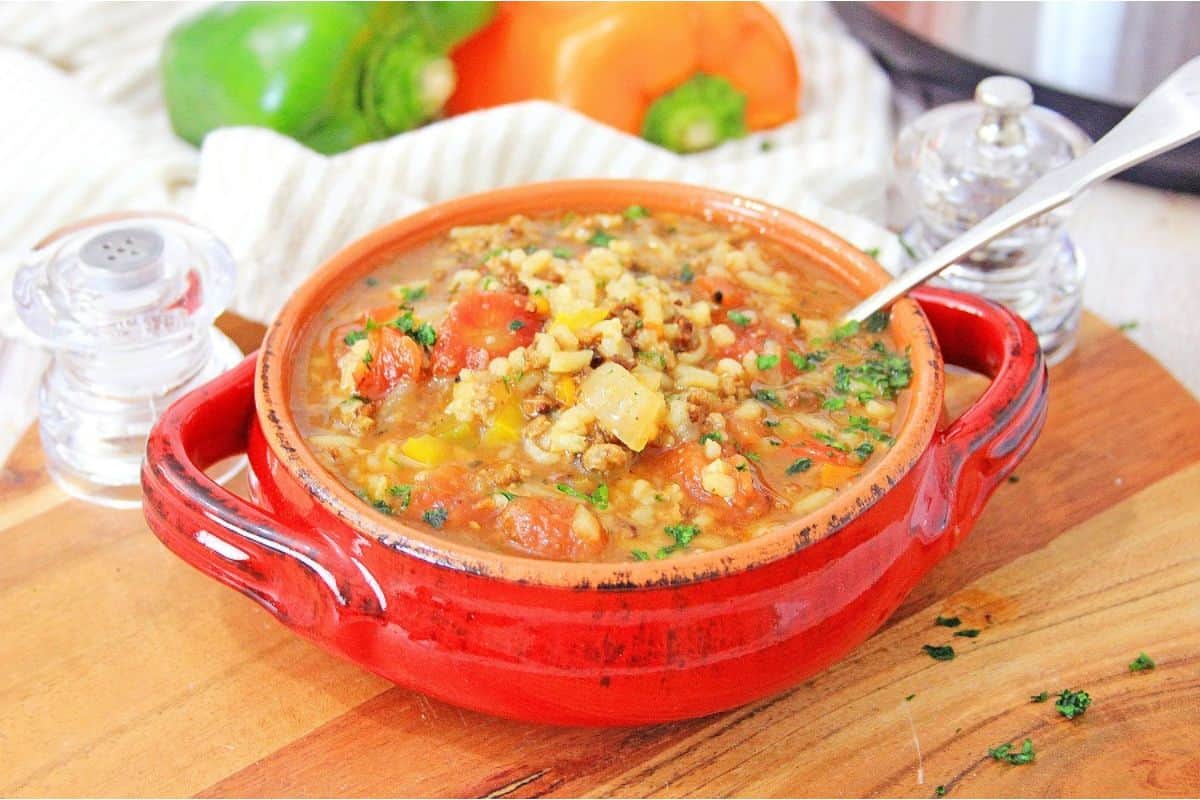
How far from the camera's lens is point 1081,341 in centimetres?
334

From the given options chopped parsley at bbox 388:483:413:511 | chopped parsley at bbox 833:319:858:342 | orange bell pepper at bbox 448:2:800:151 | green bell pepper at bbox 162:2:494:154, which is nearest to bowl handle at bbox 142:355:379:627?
chopped parsley at bbox 388:483:413:511

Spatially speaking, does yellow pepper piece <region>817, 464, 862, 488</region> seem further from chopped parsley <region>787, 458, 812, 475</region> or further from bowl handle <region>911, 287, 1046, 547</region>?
bowl handle <region>911, 287, 1046, 547</region>

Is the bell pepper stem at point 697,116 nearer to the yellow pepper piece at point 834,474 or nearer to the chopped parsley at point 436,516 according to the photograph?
the yellow pepper piece at point 834,474

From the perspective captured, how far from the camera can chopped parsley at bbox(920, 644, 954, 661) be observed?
249cm

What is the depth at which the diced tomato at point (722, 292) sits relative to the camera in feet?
8.94

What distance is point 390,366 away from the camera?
2.52m

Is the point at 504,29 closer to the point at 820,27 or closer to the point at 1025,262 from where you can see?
the point at 820,27

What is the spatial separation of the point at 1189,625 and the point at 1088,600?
174 millimetres

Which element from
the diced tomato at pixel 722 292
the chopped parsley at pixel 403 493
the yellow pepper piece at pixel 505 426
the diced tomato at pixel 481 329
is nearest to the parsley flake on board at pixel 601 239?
the diced tomato at pixel 722 292

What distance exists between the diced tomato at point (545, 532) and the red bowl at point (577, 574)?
3.1 inches

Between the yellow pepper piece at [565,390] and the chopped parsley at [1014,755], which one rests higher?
the yellow pepper piece at [565,390]

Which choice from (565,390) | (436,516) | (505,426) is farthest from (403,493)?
(565,390)

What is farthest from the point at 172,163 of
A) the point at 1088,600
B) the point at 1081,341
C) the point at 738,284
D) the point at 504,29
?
the point at 1088,600

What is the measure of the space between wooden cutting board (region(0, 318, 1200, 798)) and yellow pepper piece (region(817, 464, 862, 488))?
1.22 ft
